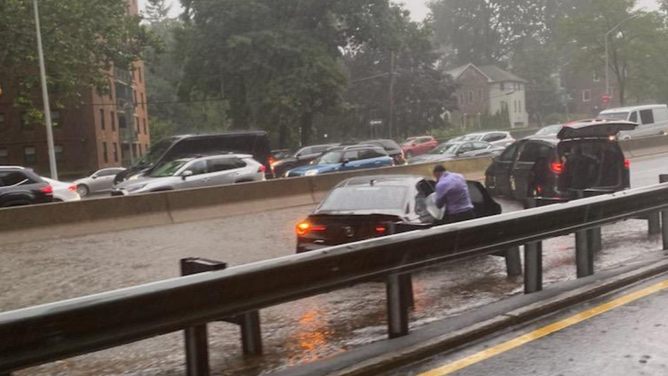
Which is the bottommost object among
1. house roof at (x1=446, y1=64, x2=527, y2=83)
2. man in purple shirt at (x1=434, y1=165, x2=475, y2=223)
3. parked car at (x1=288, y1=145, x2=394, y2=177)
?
man in purple shirt at (x1=434, y1=165, x2=475, y2=223)

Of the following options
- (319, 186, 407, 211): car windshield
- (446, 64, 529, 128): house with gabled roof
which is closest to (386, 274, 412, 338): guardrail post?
(319, 186, 407, 211): car windshield

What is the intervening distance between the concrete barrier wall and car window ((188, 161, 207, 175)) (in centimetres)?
274

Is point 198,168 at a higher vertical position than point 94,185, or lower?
higher

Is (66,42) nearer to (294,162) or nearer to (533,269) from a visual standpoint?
(294,162)

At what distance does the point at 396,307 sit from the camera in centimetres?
590

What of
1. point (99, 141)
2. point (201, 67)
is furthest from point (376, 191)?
point (99, 141)

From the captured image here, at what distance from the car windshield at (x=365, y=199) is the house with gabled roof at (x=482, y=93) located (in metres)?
77.8

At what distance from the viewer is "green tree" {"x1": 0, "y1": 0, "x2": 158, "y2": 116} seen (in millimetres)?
35594

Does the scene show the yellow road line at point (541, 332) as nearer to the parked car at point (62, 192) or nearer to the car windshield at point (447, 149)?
the parked car at point (62, 192)

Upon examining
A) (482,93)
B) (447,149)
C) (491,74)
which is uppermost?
(491,74)

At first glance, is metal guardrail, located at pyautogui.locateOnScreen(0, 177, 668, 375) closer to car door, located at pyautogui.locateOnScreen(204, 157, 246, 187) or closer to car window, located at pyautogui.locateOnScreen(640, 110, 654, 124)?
car door, located at pyautogui.locateOnScreen(204, 157, 246, 187)

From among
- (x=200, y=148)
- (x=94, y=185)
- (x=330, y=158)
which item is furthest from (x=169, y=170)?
(x=94, y=185)

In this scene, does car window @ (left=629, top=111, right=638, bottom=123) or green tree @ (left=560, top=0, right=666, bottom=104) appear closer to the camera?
car window @ (left=629, top=111, right=638, bottom=123)

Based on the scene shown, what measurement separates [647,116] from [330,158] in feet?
61.2
